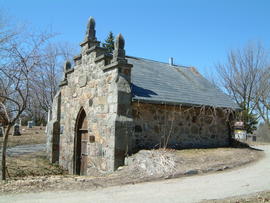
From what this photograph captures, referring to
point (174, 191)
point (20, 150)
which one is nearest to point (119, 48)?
→ point (174, 191)

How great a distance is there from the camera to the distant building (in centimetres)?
997

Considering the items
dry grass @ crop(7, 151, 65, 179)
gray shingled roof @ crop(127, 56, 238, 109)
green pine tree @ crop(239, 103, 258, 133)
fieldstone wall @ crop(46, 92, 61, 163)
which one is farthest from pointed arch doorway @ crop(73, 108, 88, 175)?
green pine tree @ crop(239, 103, 258, 133)

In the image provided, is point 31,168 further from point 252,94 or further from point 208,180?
point 252,94

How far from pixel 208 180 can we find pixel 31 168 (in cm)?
804

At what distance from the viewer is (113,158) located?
371 inches

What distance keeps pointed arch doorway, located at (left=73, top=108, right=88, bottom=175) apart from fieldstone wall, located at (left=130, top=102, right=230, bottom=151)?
10.0 ft

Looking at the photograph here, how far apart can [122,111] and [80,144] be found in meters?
4.08

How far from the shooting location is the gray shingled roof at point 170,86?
438 inches

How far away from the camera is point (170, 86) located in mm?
12797

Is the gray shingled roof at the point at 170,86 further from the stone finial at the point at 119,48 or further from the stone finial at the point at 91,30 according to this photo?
the stone finial at the point at 91,30

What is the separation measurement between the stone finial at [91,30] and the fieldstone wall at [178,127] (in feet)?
12.9

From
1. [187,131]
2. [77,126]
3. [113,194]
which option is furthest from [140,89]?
[113,194]

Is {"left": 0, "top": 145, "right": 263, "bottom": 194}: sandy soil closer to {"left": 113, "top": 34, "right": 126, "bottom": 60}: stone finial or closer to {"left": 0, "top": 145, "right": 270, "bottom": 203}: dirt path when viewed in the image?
{"left": 0, "top": 145, "right": 270, "bottom": 203}: dirt path

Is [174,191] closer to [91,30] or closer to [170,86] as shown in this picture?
[170,86]
